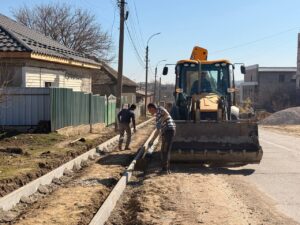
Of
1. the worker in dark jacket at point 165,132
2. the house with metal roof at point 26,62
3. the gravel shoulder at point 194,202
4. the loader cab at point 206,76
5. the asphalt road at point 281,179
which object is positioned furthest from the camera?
the house with metal roof at point 26,62

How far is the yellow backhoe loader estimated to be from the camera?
484 inches

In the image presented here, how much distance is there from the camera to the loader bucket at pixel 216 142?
12211mm

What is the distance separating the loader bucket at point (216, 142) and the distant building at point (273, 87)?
55.6m

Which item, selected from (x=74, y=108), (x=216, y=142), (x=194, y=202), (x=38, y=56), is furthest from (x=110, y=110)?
(x=194, y=202)

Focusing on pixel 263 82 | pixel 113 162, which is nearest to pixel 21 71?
pixel 113 162

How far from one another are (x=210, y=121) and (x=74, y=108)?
32.0 ft

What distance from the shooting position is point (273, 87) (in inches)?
2810

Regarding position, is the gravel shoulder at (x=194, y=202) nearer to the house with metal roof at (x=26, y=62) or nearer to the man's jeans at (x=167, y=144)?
the man's jeans at (x=167, y=144)

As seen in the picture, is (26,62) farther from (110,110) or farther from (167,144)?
(110,110)

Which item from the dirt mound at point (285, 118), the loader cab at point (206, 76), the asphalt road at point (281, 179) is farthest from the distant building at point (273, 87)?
the loader cab at point (206, 76)

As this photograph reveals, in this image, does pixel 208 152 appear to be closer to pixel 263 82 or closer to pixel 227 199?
pixel 227 199

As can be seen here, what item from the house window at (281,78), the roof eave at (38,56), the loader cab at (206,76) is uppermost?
the house window at (281,78)

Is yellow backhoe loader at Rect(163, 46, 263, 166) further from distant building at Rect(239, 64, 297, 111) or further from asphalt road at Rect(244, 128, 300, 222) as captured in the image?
distant building at Rect(239, 64, 297, 111)

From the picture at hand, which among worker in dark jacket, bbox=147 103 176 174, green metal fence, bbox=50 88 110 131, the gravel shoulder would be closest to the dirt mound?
green metal fence, bbox=50 88 110 131
